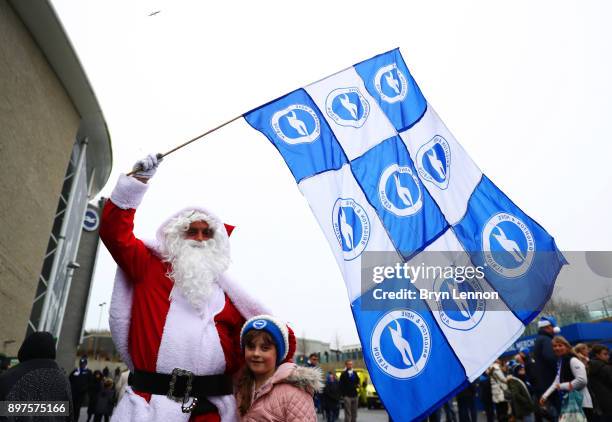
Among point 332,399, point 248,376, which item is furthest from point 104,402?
point 248,376

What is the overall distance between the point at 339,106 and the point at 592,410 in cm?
478

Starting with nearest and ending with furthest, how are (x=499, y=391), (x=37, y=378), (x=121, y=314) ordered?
(x=121, y=314) → (x=37, y=378) → (x=499, y=391)

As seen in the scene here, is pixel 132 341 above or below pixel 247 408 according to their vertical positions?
above

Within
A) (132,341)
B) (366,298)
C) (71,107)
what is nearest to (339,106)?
(366,298)

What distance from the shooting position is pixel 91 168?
2280 cm

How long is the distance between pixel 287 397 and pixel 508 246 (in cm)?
318

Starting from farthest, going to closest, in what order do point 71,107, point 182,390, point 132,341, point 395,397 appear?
point 71,107 → point 395,397 → point 132,341 → point 182,390

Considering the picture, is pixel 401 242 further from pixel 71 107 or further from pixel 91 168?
pixel 91 168

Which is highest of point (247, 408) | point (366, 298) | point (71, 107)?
point (71, 107)

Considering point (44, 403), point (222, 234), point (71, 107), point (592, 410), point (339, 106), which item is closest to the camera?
point (222, 234)

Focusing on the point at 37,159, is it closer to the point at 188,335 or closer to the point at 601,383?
the point at 188,335

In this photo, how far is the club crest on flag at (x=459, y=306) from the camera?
428 centimetres

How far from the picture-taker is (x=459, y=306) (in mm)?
4406

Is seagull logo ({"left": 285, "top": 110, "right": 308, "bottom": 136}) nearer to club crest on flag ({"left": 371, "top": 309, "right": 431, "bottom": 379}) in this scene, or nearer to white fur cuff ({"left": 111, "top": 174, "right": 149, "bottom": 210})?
club crest on flag ({"left": 371, "top": 309, "right": 431, "bottom": 379})
